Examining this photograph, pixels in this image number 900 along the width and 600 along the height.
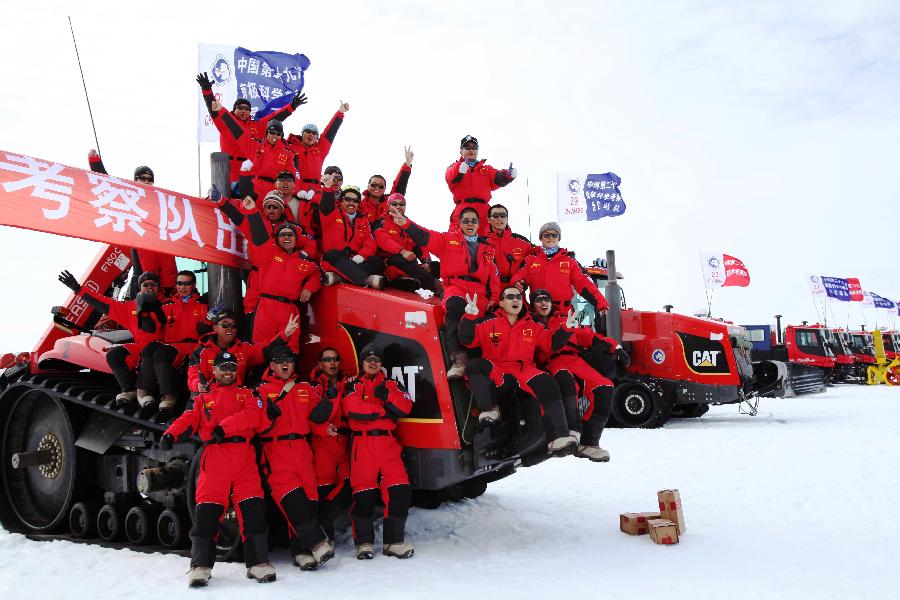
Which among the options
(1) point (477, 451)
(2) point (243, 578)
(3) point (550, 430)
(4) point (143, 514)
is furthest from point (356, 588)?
(4) point (143, 514)

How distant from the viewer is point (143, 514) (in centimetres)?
623

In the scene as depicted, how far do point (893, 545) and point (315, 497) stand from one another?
4.24m

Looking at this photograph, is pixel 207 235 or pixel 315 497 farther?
pixel 207 235

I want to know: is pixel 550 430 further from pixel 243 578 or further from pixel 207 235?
pixel 207 235

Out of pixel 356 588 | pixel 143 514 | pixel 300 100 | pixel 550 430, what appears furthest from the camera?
pixel 300 100

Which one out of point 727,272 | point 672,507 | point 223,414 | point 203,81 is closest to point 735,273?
point 727,272

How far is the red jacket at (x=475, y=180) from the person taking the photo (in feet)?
26.7

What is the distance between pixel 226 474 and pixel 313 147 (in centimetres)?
409

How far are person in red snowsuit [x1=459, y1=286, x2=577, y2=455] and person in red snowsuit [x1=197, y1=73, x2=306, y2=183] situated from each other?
3.05 meters

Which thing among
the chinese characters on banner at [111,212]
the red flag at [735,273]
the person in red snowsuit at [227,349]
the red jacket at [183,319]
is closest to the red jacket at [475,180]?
the chinese characters on banner at [111,212]

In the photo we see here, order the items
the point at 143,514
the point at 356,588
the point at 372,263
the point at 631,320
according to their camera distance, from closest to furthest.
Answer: the point at 356,588, the point at 143,514, the point at 372,263, the point at 631,320

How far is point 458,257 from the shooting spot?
646 cm

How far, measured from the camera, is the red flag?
28.4m

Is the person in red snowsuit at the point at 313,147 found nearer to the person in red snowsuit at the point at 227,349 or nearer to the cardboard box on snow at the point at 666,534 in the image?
the person in red snowsuit at the point at 227,349
